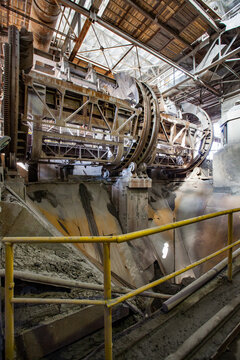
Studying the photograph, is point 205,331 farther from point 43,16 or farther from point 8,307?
point 43,16

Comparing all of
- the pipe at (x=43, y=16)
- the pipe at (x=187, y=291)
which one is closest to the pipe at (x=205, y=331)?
the pipe at (x=187, y=291)

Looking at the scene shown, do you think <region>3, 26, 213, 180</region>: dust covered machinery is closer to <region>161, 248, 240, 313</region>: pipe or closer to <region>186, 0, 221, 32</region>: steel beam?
<region>186, 0, 221, 32</region>: steel beam

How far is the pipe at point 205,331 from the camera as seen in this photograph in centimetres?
127

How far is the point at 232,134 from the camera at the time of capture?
7.09 m

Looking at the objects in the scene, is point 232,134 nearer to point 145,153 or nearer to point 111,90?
point 145,153

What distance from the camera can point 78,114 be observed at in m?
5.93

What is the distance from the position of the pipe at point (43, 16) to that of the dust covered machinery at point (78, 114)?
2.45ft

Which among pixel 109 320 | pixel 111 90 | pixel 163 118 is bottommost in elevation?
pixel 109 320

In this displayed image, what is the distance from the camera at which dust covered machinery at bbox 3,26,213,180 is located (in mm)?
4648

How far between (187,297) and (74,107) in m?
5.86

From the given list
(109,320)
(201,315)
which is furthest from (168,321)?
(109,320)

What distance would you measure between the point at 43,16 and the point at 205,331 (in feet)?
28.0

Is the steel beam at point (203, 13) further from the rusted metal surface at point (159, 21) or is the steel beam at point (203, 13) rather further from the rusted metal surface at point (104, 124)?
the rusted metal surface at point (104, 124)

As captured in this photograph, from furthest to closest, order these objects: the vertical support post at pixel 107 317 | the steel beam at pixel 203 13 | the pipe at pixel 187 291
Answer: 1. the steel beam at pixel 203 13
2. the pipe at pixel 187 291
3. the vertical support post at pixel 107 317
